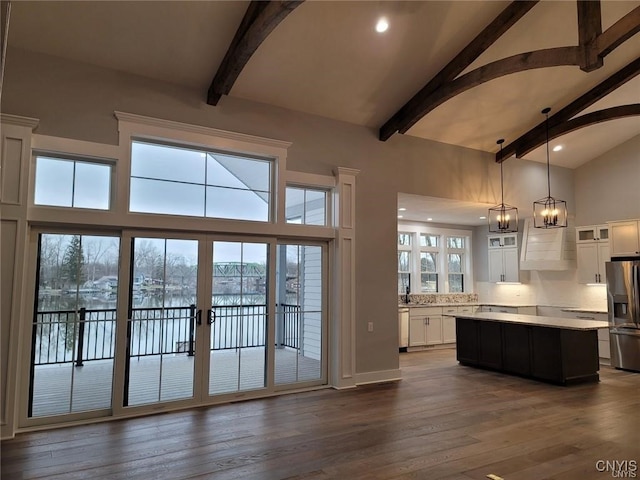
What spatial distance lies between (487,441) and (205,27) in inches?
183

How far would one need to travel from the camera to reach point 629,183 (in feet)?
25.5

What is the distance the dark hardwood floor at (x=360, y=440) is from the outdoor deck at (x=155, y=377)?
0.26 m

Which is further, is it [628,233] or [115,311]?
[628,233]

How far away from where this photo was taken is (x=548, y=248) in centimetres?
851

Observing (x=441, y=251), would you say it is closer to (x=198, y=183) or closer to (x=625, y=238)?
(x=625, y=238)

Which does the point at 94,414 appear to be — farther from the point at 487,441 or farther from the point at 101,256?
the point at 487,441

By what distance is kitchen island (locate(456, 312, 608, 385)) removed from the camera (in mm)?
5840

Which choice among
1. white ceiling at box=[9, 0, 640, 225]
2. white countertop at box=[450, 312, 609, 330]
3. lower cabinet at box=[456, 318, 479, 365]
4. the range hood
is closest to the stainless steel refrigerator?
white countertop at box=[450, 312, 609, 330]

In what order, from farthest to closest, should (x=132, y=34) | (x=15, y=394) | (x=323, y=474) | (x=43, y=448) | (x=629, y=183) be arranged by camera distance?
(x=629, y=183)
(x=132, y=34)
(x=15, y=394)
(x=43, y=448)
(x=323, y=474)

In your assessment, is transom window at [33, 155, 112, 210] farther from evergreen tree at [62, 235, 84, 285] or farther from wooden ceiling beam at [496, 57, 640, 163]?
wooden ceiling beam at [496, 57, 640, 163]

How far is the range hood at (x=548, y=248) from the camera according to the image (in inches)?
328

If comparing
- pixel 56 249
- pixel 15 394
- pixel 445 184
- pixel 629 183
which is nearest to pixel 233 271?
pixel 56 249

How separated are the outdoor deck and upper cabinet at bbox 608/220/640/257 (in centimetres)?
542

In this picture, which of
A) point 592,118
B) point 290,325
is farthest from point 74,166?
point 592,118
